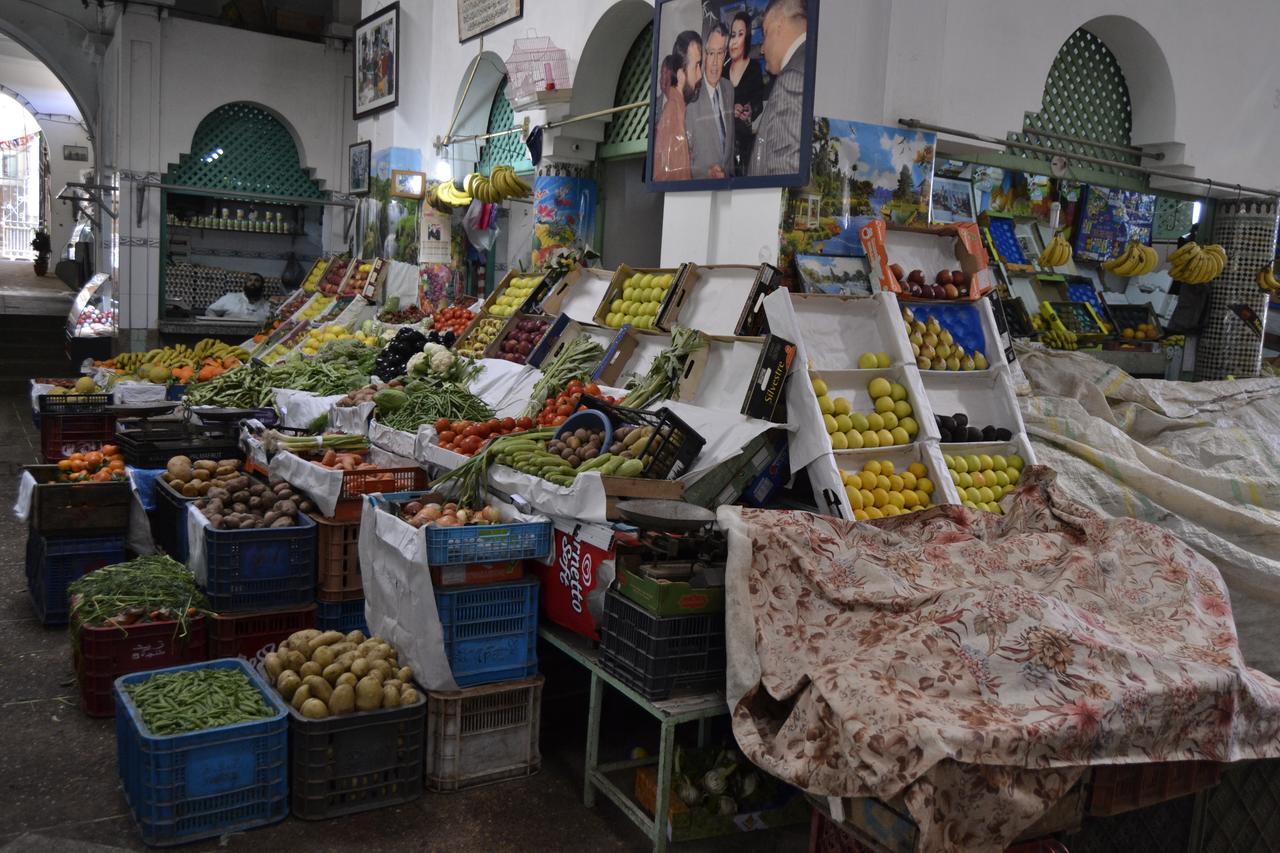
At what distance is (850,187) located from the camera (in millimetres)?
5605

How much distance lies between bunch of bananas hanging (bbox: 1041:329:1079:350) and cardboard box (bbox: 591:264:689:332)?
326 cm

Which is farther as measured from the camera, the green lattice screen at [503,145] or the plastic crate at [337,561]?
the green lattice screen at [503,145]

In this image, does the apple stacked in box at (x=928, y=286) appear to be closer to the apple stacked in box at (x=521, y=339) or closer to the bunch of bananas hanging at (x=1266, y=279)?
the apple stacked in box at (x=521, y=339)

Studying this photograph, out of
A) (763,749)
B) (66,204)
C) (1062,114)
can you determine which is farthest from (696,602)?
(66,204)

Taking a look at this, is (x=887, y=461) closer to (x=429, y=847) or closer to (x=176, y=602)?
(x=429, y=847)

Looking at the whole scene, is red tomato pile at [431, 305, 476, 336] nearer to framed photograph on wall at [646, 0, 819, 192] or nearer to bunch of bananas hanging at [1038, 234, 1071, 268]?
framed photograph on wall at [646, 0, 819, 192]

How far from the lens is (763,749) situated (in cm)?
306

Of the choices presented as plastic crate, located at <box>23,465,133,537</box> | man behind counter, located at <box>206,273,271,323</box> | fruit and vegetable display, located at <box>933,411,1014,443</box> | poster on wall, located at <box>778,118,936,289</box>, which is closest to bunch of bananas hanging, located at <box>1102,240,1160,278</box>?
poster on wall, located at <box>778,118,936,289</box>

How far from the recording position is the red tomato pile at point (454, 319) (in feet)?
27.3

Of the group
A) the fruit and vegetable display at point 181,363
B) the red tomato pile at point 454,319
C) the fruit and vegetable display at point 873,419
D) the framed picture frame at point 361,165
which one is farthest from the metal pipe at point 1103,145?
the framed picture frame at point 361,165

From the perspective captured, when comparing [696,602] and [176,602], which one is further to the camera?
[176,602]

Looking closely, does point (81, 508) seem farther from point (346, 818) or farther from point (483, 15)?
point (483, 15)

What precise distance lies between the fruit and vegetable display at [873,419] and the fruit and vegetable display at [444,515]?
59.1 inches

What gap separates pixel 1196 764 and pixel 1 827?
3.85 meters
